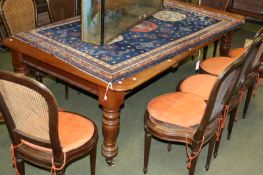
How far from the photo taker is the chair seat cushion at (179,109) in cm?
212

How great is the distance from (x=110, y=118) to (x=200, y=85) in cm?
74

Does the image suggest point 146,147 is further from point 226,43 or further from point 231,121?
point 226,43

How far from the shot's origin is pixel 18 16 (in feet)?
8.82

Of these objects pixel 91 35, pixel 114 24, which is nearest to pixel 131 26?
pixel 114 24

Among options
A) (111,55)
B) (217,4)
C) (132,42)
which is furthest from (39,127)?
(217,4)

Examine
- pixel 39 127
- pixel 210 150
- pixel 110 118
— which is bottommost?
pixel 210 150

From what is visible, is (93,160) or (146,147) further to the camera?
(146,147)

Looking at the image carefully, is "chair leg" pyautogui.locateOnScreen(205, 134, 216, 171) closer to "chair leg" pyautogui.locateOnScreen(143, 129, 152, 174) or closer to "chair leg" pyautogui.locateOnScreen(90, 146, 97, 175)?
"chair leg" pyautogui.locateOnScreen(143, 129, 152, 174)

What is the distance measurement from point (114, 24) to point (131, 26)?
31 cm

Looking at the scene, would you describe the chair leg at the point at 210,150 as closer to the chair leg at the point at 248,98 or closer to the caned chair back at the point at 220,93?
the caned chair back at the point at 220,93

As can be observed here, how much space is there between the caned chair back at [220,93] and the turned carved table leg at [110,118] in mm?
485

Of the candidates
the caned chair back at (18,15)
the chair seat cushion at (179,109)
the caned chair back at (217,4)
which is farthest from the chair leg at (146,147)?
the caned chair back at (217,4)

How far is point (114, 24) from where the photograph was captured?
2484mm

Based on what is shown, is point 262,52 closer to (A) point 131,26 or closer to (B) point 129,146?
(A) point 131,26
